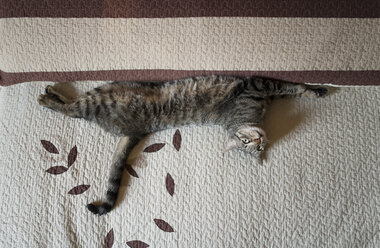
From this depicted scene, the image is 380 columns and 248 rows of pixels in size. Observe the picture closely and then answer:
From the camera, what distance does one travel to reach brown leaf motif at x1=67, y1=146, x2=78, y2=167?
1108mm

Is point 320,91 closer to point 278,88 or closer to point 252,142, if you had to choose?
point 278,88

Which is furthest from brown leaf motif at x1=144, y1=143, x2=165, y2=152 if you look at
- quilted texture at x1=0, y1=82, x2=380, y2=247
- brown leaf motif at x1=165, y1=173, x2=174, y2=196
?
brown leaf motif at x1=165, y1=173, x2=174, y2=196

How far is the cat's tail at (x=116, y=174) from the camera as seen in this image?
1039 mm

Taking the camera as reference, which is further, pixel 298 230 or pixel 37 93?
pixel 37 93

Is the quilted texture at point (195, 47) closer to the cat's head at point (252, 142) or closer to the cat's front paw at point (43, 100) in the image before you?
the cat's front paw at point (43, 100)

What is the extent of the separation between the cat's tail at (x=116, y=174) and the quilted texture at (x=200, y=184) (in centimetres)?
3

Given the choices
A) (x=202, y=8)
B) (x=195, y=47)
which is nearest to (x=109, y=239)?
(x=195, y=47)

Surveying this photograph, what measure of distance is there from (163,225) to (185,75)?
23.9 inches

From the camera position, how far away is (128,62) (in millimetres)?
1098

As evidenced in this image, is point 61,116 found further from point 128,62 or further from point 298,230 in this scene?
point 298,230

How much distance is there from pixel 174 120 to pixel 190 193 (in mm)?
316

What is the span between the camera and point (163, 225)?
3.42ft

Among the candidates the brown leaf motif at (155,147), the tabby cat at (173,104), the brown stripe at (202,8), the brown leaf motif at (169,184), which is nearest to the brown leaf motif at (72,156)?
the tabby cat at (173,104)

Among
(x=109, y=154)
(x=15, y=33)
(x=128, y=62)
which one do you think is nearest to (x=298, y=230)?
(x=109, y=154)
